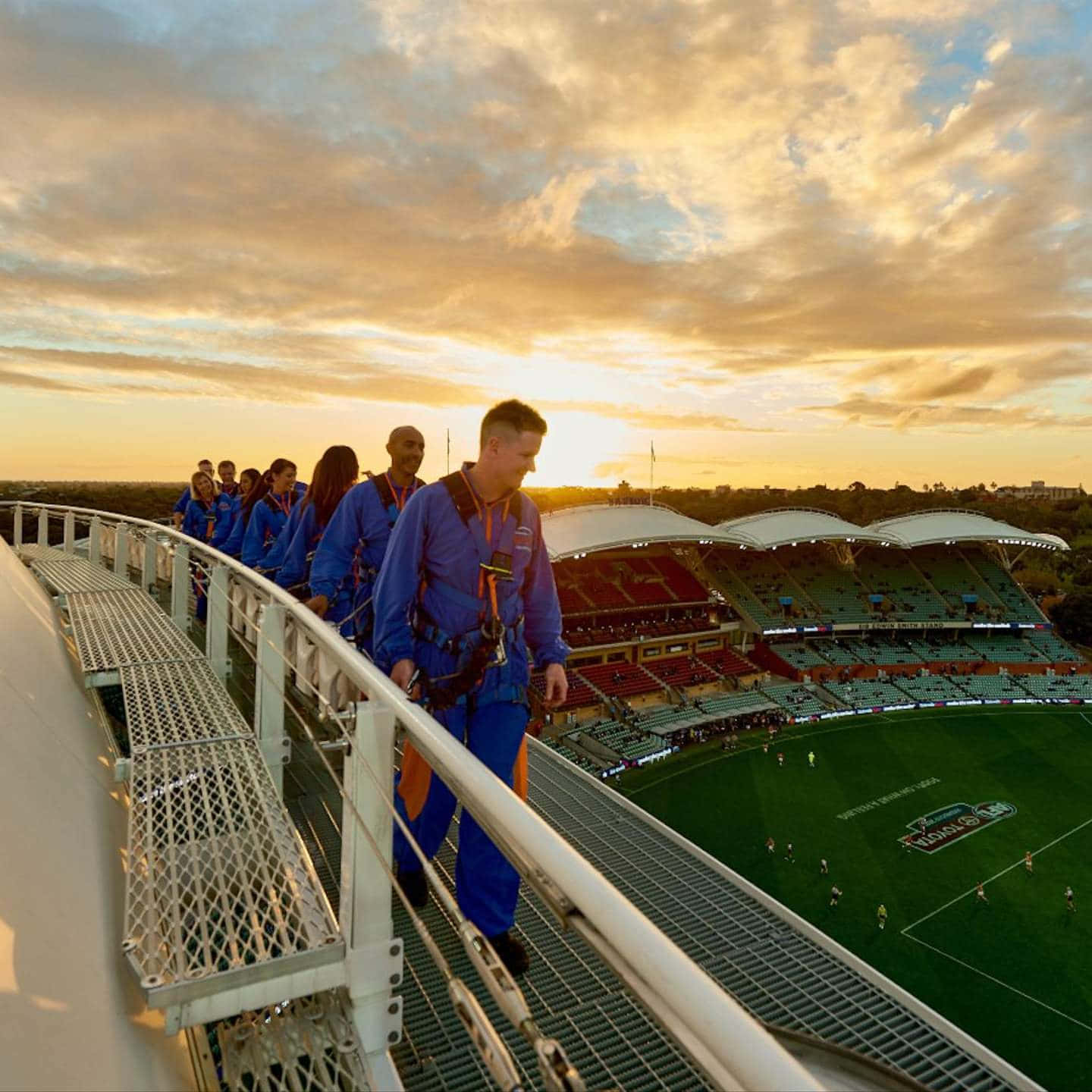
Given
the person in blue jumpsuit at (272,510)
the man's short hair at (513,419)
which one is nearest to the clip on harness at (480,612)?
the man's short hair at (513,419)

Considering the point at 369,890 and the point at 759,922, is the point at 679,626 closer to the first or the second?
the point at 759,922

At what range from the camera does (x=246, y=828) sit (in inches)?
94.2

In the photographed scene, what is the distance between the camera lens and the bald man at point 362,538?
4305mm

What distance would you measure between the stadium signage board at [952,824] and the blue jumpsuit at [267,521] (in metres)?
20.4

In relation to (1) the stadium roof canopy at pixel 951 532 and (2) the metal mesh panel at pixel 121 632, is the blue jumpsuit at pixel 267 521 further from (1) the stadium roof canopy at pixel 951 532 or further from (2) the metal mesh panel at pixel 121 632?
(1) the stadium roof canopy at pixel 951 532

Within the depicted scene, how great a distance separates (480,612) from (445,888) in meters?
1.77

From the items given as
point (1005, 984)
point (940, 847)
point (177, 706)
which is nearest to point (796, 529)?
point (940, 847)

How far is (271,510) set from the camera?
280 inches

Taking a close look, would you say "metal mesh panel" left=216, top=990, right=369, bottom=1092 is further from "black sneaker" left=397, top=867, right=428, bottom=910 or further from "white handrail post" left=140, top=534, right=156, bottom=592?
"white handrail post" left=140, top=534, right=156, bottom=592

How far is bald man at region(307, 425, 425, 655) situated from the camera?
4.30 metres

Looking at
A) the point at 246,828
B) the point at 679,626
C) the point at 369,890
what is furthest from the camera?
the point at 679,626

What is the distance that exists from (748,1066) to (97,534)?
33.6ft

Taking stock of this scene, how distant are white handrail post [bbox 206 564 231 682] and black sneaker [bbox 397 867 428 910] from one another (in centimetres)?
149

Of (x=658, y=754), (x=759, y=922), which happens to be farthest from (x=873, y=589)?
(x=759, y=922)
